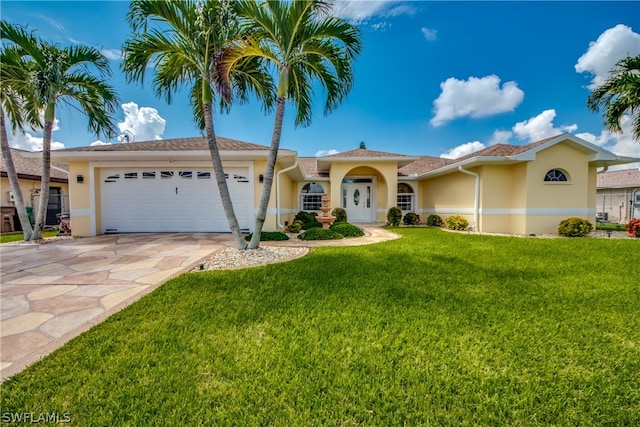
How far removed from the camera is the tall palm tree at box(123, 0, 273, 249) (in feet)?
17.3

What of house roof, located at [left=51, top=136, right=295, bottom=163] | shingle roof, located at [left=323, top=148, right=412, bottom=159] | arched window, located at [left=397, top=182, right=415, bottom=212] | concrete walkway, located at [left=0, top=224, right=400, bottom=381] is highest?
shingle roof, located at [left=323, top=148, right=412, bottom=159]

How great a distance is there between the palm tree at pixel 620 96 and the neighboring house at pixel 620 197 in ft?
41.9

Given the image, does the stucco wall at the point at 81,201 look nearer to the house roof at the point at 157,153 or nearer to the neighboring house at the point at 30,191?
the house roof at the point at 157,153

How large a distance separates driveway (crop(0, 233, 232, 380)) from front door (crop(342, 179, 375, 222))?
954 centimetres

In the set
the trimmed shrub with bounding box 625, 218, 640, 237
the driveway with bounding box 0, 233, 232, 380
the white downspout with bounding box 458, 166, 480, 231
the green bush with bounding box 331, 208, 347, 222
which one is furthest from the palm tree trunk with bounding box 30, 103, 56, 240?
the trimmed shrub with bounding box 625, 218, 640, 237

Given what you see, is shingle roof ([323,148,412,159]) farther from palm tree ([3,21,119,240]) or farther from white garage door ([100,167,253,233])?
palm tree ([3,21,119,240])

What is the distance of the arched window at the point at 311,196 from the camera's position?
16312mm

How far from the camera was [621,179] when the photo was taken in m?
19.1

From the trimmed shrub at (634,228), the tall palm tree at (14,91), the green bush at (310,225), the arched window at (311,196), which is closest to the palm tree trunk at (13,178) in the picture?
the tall palm tree at (14,91)

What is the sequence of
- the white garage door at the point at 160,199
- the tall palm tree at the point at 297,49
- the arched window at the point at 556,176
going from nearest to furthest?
the tall palm tree at the point at 297,49 < the white garage door at the point at 160,199 < the arched window at the point at 556,176

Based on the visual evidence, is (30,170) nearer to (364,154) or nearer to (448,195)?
(364,154)

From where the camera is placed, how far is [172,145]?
9.94 meters

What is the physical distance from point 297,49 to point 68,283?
6.57 metres

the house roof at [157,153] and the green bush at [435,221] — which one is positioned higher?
the house roof at [157,153]
